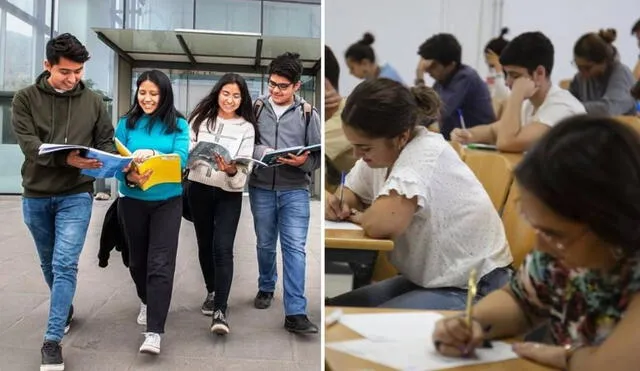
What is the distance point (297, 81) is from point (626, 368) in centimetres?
111

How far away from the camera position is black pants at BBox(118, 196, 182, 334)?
1.78 meters

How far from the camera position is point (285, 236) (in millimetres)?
1817

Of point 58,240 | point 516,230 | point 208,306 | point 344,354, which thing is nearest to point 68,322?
point 58,240

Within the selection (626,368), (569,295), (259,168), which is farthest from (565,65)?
(259,168)

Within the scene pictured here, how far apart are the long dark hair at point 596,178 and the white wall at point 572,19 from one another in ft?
0.79

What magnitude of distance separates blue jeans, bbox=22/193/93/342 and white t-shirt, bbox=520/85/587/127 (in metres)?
1.29

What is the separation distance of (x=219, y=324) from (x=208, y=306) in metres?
→ 0.08

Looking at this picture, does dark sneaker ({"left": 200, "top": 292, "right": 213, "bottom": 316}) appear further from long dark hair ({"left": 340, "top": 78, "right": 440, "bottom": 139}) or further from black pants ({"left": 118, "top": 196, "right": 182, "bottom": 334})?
long dark hair ({"left": 340, "top": 78, "right": 440, "bottom": 139})

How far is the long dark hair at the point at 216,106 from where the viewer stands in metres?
1.74

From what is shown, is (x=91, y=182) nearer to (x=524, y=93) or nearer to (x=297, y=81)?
(x=297, y=81)

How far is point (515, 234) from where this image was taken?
3.09ft

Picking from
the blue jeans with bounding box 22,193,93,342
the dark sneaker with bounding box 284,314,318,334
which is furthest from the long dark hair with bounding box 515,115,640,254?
the blue jeans with bounding box 22,193,93,342

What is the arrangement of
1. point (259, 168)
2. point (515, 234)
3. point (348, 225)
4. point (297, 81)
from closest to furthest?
1. point (515, 234)
2. point (348, 225)
3. point (297, 81)
4. point (259, 168)

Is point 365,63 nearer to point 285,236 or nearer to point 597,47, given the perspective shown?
point 597,47
